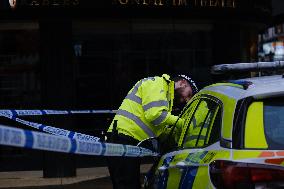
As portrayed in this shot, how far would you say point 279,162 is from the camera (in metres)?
3.67

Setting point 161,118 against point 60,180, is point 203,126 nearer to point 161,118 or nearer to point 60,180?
point 161,118

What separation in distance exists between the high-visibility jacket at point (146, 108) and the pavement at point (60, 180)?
15.4 feet

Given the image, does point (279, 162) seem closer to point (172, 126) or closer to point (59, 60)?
point (172, 126)

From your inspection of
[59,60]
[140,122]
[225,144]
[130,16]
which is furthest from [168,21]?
[225,144]

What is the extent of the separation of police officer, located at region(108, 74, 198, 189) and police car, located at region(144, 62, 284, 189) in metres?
1.18

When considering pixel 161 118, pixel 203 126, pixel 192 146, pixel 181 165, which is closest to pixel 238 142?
pixel 181 165

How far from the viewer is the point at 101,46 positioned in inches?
527

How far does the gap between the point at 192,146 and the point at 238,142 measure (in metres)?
0.98

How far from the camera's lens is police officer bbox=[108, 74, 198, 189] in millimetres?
5906

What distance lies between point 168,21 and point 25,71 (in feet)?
10.1

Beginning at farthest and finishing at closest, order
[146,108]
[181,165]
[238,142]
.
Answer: [146,108] < [181,165] < [238,142]

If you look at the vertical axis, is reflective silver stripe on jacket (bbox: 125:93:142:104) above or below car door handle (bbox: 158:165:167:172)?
above

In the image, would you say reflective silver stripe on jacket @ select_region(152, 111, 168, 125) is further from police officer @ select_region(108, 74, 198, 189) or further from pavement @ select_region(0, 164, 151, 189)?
pavement @ select_region(0, 164, 151, 189)

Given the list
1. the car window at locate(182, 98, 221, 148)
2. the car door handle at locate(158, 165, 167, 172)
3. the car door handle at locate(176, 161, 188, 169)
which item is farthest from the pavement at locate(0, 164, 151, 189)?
the car door handle at locate(176, 161, 188, 169)
